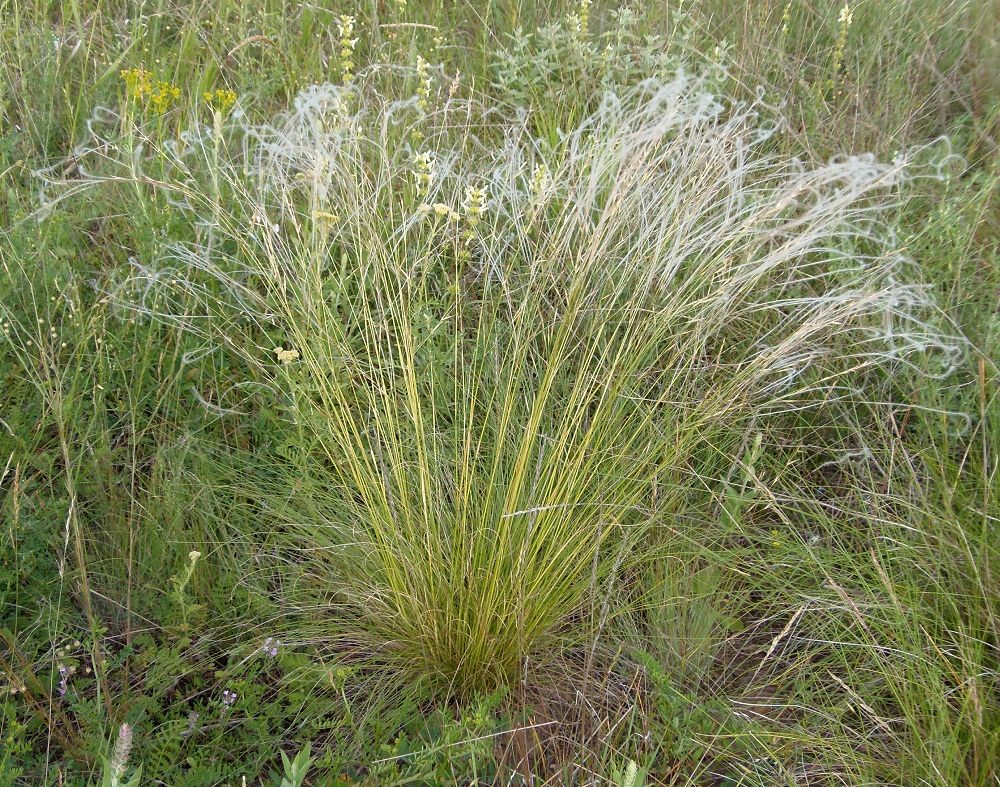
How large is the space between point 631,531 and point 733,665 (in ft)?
1.09

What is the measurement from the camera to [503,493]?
70.6 inches

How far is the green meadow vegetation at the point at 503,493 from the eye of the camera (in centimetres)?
157

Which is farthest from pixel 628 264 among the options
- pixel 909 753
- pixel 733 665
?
pixel 909 753

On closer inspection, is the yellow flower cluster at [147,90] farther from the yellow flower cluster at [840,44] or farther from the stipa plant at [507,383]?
the yellow flower cluster at [840,44]

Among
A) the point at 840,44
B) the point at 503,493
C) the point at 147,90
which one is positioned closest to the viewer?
the point at 503,493

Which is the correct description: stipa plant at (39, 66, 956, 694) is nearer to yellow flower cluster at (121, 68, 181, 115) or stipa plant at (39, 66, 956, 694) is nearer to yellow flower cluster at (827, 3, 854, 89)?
yellow flower cluster at (121, 68, 181, 115)

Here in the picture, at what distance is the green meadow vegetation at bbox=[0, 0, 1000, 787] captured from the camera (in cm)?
157

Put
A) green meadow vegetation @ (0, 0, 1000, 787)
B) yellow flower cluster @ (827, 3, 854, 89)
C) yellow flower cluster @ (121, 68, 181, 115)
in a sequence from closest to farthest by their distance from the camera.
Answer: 1. green meadow vegetation @ (0, 0, 1000, 787)
2. yellow flower cluster @ (121, 68, 181, 115)
3. yellow flower cluster @ (827, 3, 854, 89)

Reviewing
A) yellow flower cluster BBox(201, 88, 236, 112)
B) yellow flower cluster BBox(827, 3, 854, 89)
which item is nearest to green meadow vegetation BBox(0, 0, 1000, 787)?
yellow flower cluster BBox(201, 88, 236, 112)

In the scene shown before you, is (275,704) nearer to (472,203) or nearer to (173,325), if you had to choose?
(173,325)

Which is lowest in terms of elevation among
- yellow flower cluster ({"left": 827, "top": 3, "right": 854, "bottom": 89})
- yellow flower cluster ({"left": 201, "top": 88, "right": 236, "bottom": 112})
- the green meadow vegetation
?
the green meadow vegetation

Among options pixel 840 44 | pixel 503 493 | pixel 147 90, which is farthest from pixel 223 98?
pixel 840 44

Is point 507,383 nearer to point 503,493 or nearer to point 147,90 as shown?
point 503,493

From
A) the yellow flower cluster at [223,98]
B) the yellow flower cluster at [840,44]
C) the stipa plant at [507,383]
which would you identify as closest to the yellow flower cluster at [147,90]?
the yellow flower cluster at [223,98]
